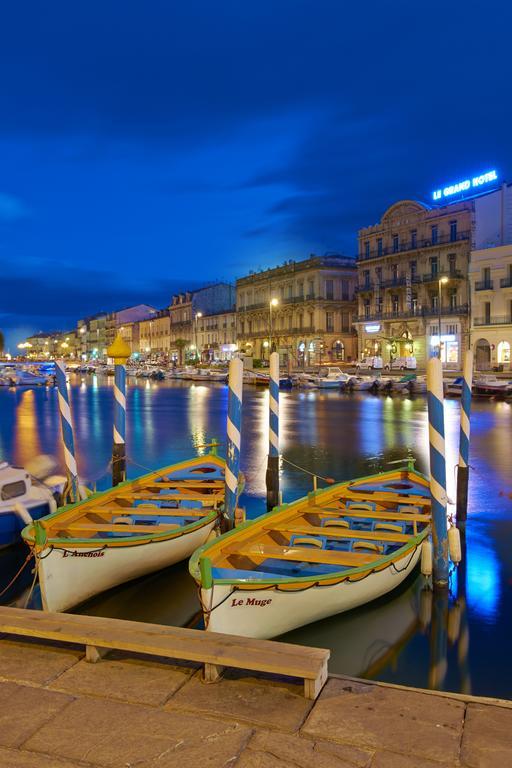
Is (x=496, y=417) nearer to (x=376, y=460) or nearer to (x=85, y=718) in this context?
(x=376, y=460)

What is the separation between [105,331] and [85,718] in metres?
177

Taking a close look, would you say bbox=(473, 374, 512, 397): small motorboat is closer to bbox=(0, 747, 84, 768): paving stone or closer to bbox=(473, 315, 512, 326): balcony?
bbox=(473, 315, 512, 326): balcony

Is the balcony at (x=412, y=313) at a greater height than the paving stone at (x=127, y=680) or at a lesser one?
greater

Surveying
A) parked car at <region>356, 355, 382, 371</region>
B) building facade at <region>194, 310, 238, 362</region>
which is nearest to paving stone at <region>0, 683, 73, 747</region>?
parked car at <region>356, 355, 382, 371</region>

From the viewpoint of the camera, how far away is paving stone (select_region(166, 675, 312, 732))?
4438 millimetres

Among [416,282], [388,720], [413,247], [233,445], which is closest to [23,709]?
[388,720]

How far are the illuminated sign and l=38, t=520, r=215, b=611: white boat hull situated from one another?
58.7m

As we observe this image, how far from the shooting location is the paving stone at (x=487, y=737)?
4016mm

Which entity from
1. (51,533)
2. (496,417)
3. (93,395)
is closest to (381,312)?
(93,395)

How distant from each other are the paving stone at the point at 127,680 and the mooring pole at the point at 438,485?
476cm

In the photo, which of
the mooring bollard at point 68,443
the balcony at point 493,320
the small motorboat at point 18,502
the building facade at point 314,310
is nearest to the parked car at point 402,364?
the balcony at point 493,320

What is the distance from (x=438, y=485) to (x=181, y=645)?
4.94 meters

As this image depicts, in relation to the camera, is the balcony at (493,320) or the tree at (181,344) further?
the tree at (181,344)

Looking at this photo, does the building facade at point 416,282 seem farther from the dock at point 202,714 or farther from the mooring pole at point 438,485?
the dock at point 202,714
